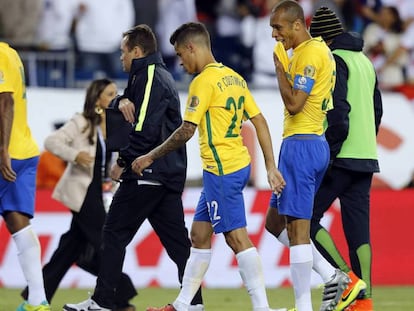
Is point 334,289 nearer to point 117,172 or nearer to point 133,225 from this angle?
point 133,225

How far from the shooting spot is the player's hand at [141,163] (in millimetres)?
10141

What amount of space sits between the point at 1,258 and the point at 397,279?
180 inches

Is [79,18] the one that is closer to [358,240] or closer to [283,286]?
[283,286]

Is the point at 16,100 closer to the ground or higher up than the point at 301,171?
higher up

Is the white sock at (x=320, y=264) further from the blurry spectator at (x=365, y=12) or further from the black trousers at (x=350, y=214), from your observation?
the blurry spectator at (x=365, y=12)

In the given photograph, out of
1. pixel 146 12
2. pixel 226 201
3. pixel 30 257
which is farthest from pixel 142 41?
pixel 146 12

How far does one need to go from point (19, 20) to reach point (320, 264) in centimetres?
890

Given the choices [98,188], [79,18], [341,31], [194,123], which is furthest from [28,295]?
[79,18]

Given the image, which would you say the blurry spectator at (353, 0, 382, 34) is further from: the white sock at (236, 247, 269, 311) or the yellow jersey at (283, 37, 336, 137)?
the white sock at (236, 247, 269, 311)

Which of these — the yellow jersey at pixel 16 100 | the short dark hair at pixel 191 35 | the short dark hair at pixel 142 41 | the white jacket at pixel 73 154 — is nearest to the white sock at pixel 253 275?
the short dark hair at pixel 191 35

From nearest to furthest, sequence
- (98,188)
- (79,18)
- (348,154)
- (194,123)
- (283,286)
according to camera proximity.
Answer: (194,123)
(348,154)
(98,188)
(283,286)
(79,18)

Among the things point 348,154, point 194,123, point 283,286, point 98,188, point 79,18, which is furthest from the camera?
point 79,18

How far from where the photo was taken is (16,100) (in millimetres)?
11211

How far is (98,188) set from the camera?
12.5 metres
